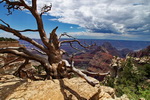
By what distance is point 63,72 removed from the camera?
6871mm

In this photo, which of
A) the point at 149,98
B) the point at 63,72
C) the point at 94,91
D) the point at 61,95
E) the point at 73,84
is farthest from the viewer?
the point at 149,98

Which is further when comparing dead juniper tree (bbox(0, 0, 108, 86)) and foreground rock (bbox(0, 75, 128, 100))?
dead juniper tree (bbox(0, 0, 108, 86))

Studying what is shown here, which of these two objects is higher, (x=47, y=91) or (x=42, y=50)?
(x=42, y=50)

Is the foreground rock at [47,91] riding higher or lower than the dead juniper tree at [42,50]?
lower

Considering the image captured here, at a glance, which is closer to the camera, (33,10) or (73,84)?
(73,84)

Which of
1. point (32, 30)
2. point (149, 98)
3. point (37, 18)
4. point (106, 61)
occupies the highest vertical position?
point (37, 18)

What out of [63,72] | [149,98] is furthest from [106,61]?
[63,72]

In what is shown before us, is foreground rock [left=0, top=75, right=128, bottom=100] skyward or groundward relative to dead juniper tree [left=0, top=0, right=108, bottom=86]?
groundward

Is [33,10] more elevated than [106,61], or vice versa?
[33,10]

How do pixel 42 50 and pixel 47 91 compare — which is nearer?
pixel 47 91

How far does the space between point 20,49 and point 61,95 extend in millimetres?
4629

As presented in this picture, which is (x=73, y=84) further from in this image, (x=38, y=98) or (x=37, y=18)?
(x=37, y=18)

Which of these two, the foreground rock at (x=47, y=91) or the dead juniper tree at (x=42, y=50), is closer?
the foreground rock at (x=47, y=91)

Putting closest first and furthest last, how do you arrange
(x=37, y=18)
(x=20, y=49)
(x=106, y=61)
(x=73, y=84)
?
(x=73, y=84)
(x=20, y=49)
(x=37, y=18)
(x=106, y=61)
